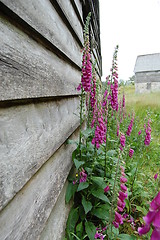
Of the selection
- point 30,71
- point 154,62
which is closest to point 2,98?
point 30,71

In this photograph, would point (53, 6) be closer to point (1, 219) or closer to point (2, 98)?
point (2, 98)

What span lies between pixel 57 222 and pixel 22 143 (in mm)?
844

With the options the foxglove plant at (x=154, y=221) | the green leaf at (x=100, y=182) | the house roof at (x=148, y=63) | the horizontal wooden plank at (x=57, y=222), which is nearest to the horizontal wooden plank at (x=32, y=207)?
the horizontal wooden plank at (x=57, y=222)

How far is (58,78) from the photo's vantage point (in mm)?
1167

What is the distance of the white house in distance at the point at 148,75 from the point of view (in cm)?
2522

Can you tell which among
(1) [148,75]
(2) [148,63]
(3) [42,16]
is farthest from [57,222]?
(2) [148,63]

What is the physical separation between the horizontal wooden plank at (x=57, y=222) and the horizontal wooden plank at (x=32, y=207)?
16 centimetres

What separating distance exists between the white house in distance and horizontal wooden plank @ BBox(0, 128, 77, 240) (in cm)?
2609

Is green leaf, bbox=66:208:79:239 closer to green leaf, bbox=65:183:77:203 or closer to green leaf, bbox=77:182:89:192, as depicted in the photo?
green leaf, bbox=65:183:77:203

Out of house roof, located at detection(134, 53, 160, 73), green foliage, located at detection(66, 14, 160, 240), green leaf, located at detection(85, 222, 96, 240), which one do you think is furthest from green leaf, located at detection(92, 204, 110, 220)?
house roof, located at detection(134, 53, 160, 73)

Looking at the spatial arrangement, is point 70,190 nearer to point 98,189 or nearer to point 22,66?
point 98,189

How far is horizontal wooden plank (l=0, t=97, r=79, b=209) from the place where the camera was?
0.55 m

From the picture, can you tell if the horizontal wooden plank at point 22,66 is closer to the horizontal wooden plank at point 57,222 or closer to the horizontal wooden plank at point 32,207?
the horizontal wooden plank at point 32,207

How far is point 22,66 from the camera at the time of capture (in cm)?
67
